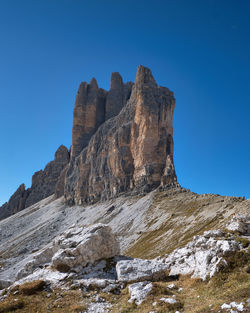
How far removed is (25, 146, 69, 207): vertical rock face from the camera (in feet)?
573

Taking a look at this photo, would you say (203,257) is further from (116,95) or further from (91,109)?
(116,95)

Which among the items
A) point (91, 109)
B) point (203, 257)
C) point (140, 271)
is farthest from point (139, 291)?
point (91, 109)

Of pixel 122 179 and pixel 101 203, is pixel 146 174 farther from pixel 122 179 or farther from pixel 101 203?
pixel 101 203

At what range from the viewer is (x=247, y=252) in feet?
41.2

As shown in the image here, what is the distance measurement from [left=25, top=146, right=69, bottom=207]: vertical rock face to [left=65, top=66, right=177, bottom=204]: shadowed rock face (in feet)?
138

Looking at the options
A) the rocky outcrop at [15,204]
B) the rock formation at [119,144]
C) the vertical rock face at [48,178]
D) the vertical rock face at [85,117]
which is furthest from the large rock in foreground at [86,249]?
the rocky outcrop at [15,204]

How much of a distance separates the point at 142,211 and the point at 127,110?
63382mm

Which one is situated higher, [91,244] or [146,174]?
[146,174]

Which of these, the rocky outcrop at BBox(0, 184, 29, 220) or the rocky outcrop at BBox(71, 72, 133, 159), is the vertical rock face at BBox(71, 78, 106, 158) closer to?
the rocky outcrop at BBox(71, 72, 133, 159)

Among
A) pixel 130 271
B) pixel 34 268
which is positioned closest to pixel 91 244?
pixel 130 271

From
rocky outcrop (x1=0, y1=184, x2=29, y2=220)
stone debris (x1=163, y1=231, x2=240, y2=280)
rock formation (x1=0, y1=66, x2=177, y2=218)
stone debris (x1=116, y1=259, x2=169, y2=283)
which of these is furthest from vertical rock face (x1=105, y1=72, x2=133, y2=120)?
stone debris (x1=116, y1=259, x2=169, y2=283)

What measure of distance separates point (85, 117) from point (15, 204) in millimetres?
83367

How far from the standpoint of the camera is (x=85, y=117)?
162m

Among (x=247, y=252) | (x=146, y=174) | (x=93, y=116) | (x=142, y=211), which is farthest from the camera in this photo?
(x=93, y=116)
